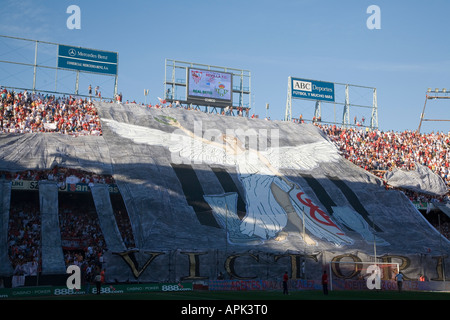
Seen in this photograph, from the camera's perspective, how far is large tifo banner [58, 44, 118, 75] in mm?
60469

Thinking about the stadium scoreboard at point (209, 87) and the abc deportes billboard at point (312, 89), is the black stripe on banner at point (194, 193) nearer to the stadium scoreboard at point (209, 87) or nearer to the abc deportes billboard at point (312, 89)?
the stadium scoreboard at point (209, 87)

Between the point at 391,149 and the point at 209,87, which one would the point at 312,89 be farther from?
the point at 209,87

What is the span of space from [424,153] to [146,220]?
129 ft

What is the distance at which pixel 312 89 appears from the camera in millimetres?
72750

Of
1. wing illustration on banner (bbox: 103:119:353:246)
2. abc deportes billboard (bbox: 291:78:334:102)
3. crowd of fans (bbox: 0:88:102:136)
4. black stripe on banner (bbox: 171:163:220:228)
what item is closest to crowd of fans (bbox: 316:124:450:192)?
wing illustration on banner (bbox: 103:119:353:246)

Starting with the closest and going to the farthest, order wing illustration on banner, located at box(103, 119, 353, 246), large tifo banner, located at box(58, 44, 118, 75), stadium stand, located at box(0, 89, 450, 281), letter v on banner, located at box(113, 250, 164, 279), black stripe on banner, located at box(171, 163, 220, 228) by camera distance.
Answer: letter v on banner, located at box(113, 250, 164, 279) → stadium stand, located at box(0, 89, 450, 281) → black stripe on banner, located at box(171, 163, 220, 228) → wing illustration on banner, located at box(103, 119, 353, 246) → large tifo banner, located at box(58, 44, 118, 75)

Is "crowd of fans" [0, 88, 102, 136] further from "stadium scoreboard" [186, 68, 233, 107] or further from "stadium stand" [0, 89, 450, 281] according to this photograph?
"stadium scoreboard" [186, 68, 233, 107]

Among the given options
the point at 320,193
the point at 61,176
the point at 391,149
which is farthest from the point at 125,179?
the point at 391,149

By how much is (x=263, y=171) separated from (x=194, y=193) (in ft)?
29.0

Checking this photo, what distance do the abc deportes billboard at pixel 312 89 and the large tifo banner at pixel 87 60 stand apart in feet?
79.1

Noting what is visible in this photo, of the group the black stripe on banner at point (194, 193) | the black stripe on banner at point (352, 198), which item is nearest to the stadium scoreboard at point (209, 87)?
the black stripe on banner at point (194, 193)

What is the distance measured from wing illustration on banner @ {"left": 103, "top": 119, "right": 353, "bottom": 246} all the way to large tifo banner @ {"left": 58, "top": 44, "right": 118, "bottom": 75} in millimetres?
10929

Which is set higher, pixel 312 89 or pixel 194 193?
pixel 312 89

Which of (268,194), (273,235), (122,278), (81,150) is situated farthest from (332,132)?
(122,278)
